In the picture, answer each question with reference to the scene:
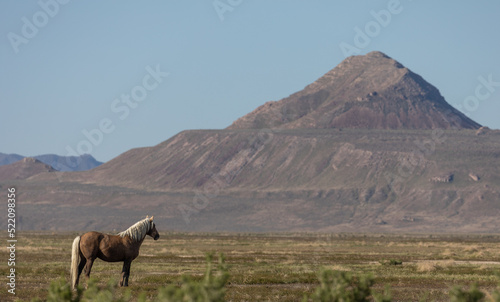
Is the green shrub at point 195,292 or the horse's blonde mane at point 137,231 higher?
the horse's blonde mane at point 137,231

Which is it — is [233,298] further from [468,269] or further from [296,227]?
[296,227]

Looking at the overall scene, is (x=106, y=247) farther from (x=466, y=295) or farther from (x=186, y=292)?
(x=466, y=295)

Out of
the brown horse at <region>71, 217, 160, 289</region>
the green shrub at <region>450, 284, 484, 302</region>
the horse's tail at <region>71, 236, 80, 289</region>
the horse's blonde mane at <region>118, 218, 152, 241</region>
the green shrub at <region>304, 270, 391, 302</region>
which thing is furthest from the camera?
the horse's blonde mane at <region>118, 218, 152, 241</region>

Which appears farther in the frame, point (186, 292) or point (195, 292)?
point (195, 292)

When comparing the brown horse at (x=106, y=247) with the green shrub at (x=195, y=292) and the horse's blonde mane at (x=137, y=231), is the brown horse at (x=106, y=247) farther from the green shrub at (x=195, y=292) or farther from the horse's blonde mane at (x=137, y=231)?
the green shrub at (x=195, y=292)

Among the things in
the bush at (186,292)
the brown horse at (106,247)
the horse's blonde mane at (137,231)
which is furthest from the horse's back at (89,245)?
the bush at (186,292)

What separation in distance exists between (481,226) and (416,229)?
16.6 m

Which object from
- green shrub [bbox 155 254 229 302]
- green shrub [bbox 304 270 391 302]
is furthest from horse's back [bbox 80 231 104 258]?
green shrub [bbox 155 254 229 302]

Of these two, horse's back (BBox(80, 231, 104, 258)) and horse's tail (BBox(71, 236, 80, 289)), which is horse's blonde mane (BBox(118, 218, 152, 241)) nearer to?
horse's back (BBox(80, 231, 104, 258))

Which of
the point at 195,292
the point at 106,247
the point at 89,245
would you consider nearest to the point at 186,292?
the point at 195,292

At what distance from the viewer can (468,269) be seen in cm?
4038

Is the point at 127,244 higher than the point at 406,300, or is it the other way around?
the point at 127,244

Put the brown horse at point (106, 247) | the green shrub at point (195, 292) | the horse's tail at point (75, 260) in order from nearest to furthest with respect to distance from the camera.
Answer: the green shrub at point (195, 292) < the horse's tail at point (75, 260) < the brown horse at point (106, 247)

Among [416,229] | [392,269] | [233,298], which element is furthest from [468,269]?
[416,229]
